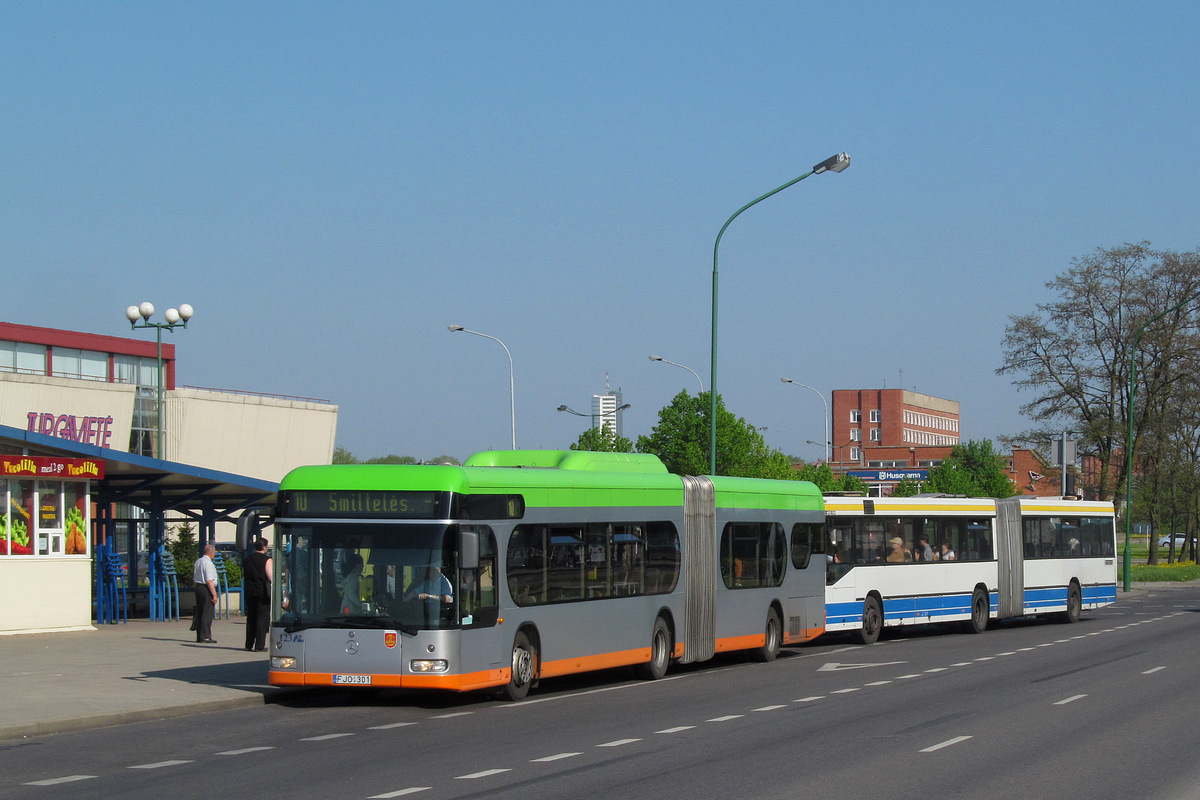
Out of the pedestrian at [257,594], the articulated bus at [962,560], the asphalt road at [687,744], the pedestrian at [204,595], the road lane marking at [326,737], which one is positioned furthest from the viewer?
the articulated bus at [962,560]

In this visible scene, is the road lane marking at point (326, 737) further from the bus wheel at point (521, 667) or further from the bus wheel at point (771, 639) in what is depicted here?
the bus wheel at point (771, 639)

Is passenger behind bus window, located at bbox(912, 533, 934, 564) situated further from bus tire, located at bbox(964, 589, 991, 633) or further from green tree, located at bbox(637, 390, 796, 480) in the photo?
green tree, located at bbox(637, 390, 796, 480)

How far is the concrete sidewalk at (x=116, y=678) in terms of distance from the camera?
14.1 metres

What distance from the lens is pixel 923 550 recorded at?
28.0 m

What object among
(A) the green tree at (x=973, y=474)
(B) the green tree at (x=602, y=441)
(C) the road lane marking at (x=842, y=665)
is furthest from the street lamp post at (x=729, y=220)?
(A) the green tree at (x=973, y=474)

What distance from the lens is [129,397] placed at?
66938 mm

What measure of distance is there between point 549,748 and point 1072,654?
14236 mm

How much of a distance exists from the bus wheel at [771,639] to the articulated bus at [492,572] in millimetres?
1953

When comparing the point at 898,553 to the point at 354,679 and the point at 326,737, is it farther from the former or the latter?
the point at 326,737

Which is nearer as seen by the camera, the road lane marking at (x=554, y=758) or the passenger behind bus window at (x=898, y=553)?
the road lane marking at (x=554, y=758)

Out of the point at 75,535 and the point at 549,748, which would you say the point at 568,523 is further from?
the point at 75,535

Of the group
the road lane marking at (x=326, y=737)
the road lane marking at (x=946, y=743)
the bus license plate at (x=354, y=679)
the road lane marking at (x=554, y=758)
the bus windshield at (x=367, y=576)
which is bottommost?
the road lane marking at (x=326, y=737)

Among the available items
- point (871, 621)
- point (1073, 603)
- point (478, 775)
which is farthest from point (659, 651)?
point (1073, 603)

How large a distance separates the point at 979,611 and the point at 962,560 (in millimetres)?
1589
